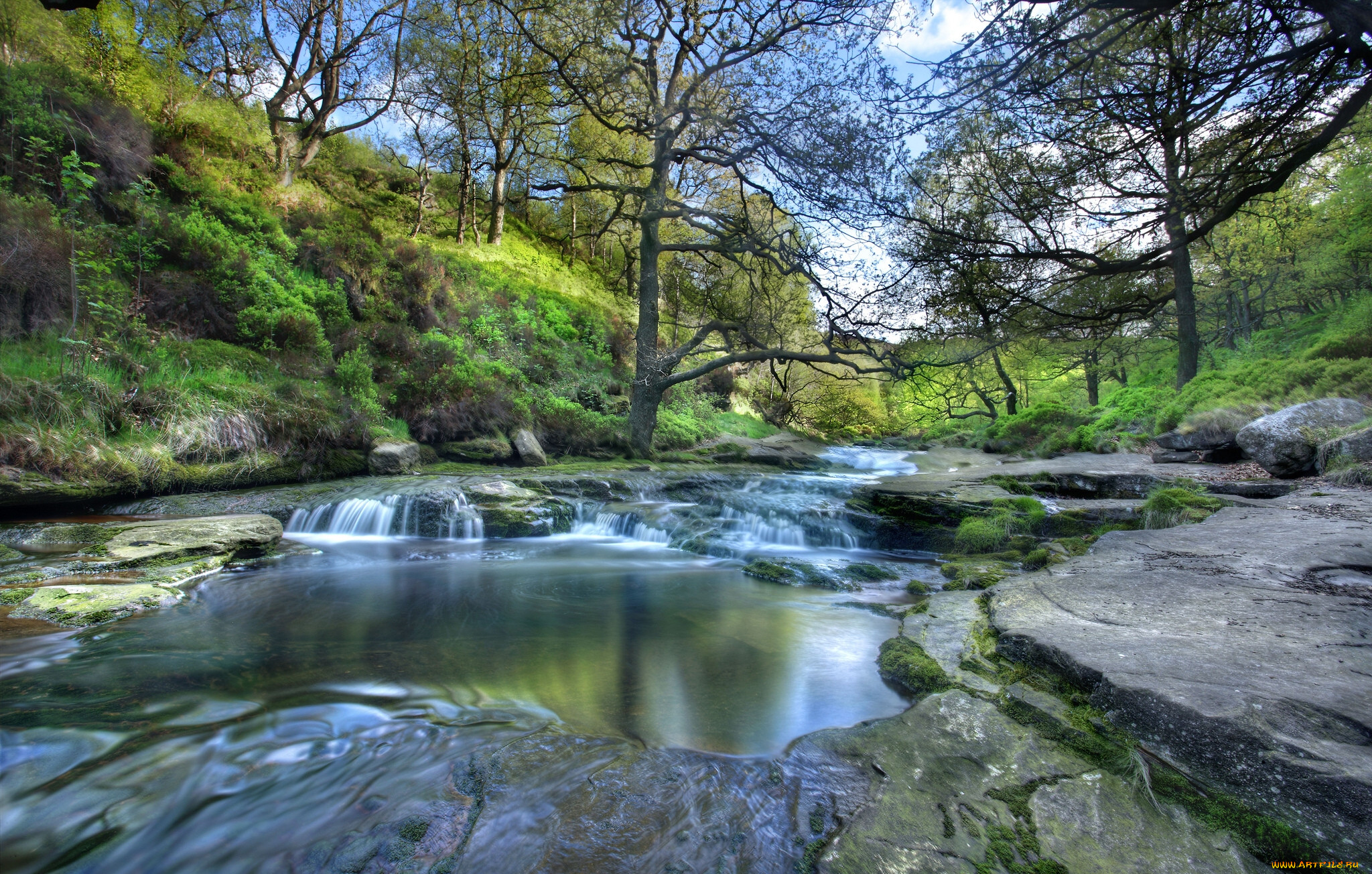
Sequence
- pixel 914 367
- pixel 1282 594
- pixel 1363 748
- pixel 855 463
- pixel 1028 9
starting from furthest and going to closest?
pixel 855 463 → pixel 914 367 → pixel 1028 9 → pixel 1282 594 → pixel 1363 748

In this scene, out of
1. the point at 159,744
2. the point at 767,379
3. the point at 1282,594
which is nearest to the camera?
the point at 159,744

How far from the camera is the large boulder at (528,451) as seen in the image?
12156 millimetres

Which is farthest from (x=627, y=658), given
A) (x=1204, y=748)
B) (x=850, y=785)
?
(x=1204, y=748)

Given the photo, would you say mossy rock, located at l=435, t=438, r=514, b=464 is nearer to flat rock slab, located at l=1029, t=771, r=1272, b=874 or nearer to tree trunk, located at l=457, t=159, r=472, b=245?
tree trunk, located at l=457, t=159, r=472, b=245

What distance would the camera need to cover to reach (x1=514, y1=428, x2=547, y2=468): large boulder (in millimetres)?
12156

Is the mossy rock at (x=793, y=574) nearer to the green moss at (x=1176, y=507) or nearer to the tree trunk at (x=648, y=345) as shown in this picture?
the green moss at (x=1176, y=507)

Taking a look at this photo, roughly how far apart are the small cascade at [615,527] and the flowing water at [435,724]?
7.47ft

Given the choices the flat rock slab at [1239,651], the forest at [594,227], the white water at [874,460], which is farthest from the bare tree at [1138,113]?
the white water at [874,460]

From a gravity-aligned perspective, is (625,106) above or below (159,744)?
above

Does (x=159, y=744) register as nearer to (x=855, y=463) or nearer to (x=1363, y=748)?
(x=1363, y=748)

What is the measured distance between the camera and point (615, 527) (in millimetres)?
8805

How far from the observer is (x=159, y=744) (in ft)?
8.66

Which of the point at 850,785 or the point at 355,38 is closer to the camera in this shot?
the point at 850,785

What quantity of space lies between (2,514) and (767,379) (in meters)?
21.7
